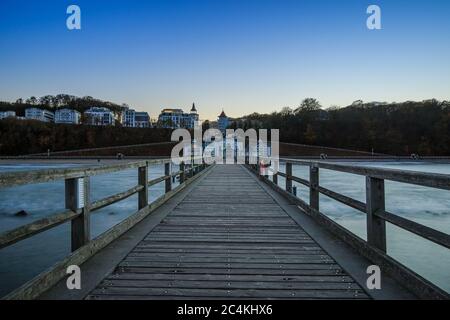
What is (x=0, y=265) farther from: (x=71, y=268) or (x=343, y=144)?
(x=343, y=144)

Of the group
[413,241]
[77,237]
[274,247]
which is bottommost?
[413,241]

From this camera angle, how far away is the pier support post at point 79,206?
11.4 ft

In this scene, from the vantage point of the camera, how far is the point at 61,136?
104500 mm

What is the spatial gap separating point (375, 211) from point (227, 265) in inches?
62.5

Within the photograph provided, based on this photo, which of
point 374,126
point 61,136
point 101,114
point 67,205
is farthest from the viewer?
point 101,114

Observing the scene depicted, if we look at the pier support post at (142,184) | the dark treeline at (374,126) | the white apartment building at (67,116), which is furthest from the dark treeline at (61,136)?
the pier support post at (142,184)

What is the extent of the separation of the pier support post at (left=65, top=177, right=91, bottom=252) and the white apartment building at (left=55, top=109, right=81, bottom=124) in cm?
15513

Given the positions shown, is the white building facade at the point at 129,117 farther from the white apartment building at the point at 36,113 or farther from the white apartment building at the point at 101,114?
the white apartment building at the point at 36,113

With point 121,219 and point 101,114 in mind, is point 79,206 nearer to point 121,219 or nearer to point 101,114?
point 121,219

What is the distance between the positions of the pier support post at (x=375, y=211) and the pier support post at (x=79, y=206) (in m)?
2.94

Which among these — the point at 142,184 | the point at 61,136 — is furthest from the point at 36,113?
the point at 142,184
